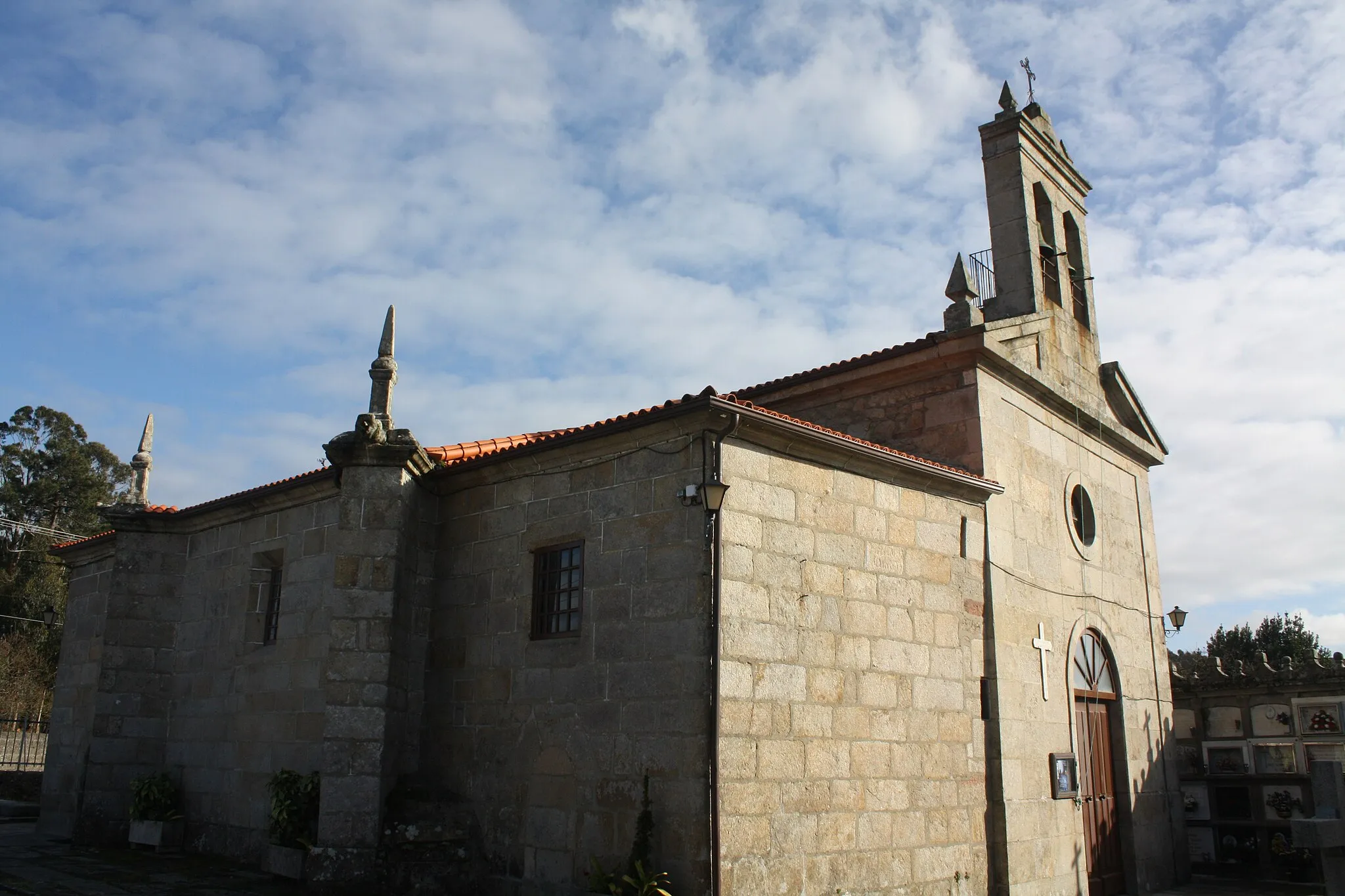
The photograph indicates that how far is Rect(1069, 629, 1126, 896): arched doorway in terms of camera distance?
1245 cm

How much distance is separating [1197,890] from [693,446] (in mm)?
10024

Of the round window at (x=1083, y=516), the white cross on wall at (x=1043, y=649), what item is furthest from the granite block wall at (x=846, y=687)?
the round window at (x=1083, y=516)

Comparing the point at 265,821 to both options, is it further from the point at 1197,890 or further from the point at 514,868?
the point at 1197,890

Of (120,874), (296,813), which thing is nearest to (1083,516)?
(296,813)

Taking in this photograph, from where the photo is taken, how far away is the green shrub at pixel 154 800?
12.5 metres

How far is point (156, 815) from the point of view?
12.5 m

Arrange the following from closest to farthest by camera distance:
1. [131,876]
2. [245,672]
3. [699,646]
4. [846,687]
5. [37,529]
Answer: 1. [699,646]
2. [846,687]
3. [131,876]
4. [245,672]
5. [37,529]

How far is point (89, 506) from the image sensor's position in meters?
39.6

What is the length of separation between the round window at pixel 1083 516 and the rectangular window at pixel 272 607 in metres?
10.5

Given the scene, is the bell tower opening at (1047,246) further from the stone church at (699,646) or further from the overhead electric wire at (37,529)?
the overhead electric wire at (37,529)

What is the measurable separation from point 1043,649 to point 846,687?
3835 millimetres

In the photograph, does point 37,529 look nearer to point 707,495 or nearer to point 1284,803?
point 707,495

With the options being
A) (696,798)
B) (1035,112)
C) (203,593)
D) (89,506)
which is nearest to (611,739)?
(696,798)

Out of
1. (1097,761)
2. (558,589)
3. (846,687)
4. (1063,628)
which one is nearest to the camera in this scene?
(846,687)
